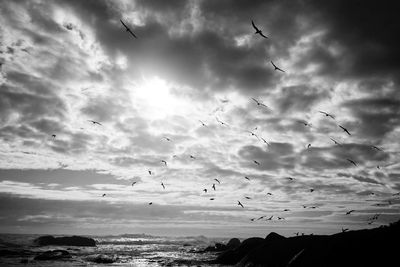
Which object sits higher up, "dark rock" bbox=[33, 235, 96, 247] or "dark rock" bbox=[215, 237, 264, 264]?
"dark rock" bbox=[215, 237, 264, 264]

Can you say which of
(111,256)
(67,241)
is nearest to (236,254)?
(111,256)

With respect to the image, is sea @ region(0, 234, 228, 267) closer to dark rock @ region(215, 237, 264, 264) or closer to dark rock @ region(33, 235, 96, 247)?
dark rock @ region(215, 237, 264, 264)

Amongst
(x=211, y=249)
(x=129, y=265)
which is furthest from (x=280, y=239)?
(x=211, y=249)

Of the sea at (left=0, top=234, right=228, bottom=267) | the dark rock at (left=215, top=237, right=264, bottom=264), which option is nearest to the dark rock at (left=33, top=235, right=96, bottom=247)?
the sea at (left=0, top=234, right=228, bottom=267)

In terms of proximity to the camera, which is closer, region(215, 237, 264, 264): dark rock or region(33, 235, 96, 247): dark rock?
region(215, 237, 264, 264): dark rock

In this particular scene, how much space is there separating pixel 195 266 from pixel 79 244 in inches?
3054

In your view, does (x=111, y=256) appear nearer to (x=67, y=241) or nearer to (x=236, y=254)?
(x=236, y=254)

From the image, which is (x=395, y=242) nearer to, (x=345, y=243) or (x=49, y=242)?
(x=345, y=243)

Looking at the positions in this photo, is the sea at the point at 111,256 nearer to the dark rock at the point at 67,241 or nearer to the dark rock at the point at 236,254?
the dark rock at the point at 236,254

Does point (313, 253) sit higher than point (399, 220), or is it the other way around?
point (399, 220)

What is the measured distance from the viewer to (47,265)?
37.0m

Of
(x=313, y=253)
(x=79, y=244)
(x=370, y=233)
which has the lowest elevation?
(x=79, y=244)

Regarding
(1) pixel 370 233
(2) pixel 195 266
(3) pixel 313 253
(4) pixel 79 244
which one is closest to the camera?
(1) pixel 370 233

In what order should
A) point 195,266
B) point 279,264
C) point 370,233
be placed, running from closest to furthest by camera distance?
1. point 370,233
2. point 279,264
3. point 195,266
